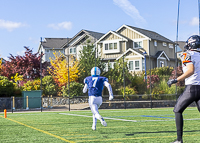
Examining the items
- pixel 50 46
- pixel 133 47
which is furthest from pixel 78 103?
pixel 50 46

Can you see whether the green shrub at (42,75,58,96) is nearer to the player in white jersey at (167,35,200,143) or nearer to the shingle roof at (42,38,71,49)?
the player in white jersey at (167,35,200,143)

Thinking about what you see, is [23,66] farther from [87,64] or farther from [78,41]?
[78,41]

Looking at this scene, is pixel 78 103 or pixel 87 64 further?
pixel 87 64

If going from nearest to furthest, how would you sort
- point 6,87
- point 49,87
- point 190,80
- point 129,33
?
point 190,80 → point 6,87 → point 49,87 → point 129,33

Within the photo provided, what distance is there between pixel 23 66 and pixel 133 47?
17.6 metres

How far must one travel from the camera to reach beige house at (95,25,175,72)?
47.6 meters

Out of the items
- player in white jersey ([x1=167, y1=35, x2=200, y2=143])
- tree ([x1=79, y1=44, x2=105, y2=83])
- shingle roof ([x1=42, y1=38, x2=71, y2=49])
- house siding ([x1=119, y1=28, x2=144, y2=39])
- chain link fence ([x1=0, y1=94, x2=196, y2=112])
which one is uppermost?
shingle roof ([x1=42, y1=38, x2=71, y2=49])

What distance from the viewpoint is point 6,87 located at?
102 feet

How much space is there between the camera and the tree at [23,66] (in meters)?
38.1

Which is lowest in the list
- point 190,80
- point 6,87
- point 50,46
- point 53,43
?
point 190,80

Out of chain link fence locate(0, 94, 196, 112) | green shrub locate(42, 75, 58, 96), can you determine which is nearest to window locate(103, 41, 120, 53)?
green shrub locate(42, 75, 58, 96)

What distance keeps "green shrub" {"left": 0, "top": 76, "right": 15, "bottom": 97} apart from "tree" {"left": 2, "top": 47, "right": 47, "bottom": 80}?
6429mm

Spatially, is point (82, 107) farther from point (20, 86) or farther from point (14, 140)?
point (14, 140)

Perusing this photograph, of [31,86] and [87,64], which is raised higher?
[87,64]
